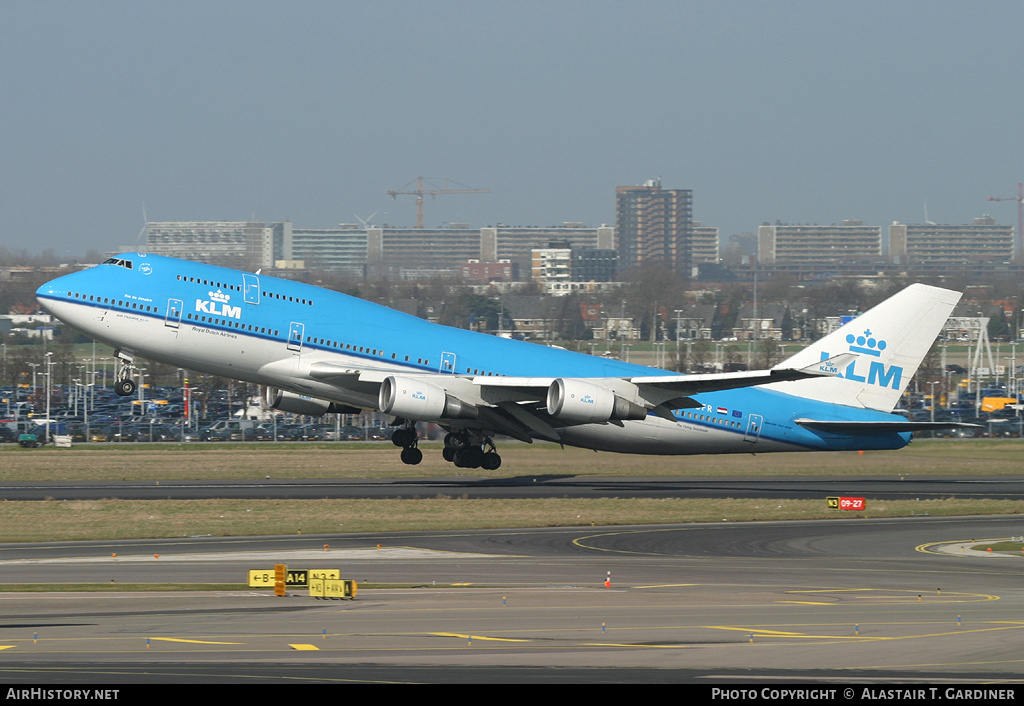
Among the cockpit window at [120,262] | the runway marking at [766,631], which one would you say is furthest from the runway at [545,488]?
the runway marking at [766,631]

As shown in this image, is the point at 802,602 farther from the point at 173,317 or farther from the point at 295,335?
the point at 173,317

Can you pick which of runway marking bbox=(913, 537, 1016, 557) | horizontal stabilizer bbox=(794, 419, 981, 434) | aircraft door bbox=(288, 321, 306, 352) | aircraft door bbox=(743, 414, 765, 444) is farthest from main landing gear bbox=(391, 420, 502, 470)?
runway marking bbox=(913, 537, 1016, 557)

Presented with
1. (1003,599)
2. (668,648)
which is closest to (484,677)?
(668,648)

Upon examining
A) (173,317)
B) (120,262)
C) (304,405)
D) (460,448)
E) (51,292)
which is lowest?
(460,448)

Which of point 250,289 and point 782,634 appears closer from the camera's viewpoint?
point 782,634

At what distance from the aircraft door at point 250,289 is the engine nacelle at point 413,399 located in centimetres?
572

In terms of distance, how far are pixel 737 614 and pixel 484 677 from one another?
7.12 metres

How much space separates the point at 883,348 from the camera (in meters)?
50.8

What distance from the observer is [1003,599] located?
23812 millimetres

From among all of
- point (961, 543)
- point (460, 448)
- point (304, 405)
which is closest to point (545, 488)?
point (460, 448)

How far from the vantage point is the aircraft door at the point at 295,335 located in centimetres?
4575

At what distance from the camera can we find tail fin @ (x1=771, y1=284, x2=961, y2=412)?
50438mm

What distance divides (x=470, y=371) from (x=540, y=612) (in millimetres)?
26306

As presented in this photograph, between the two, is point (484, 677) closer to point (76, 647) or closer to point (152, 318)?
point (76, 647)
